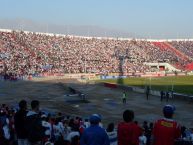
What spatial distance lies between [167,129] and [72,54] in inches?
3174

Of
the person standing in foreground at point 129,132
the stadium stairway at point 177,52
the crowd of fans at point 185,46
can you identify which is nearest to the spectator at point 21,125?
the person standing in foreground at point 129,132

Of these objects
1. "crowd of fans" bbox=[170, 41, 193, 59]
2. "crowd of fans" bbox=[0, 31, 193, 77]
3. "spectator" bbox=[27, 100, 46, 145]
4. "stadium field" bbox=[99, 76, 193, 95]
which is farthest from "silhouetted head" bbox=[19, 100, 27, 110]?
"crowd of fans" bbox=[170, 41, 193, 59]

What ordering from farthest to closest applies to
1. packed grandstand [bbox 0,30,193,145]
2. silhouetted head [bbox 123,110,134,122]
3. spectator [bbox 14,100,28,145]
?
packed grandstand [bbox 0,30,193,145], spectator [bbox 14,100,28,145], silhouetted head [bbox 123,110,134,122]

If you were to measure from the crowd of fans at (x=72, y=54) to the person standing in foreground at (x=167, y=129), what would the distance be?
60610mm

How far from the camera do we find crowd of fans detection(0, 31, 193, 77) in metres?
74.5

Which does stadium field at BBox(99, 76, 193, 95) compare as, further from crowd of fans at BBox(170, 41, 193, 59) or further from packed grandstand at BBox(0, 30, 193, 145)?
crowd of fans at BBox(170, 41, 193, 59)

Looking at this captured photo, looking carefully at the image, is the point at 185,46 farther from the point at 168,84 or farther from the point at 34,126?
the point at 34,126

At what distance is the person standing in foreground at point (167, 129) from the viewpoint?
7.69 m

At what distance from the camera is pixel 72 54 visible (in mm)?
87938

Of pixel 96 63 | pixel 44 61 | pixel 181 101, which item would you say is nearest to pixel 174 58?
pixel 96 63

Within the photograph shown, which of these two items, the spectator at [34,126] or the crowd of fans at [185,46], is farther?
the crowd of fans at [185,46]

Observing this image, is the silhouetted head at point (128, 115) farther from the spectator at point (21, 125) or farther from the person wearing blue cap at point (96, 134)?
the spectator at point (21, 125)

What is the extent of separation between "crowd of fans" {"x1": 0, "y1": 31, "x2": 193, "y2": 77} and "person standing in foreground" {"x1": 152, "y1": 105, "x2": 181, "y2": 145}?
60.6 metres

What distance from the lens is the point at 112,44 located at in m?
104
